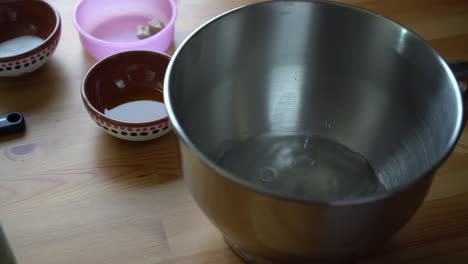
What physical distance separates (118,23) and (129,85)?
6.3 inches

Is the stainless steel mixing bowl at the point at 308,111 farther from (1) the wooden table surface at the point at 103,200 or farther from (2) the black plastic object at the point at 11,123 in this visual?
(2) the black plastic object at the point at 11,123

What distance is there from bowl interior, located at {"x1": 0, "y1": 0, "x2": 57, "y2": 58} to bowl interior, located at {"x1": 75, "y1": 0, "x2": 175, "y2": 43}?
0.17ft

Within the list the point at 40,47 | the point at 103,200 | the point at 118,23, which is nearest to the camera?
the point at 103,200

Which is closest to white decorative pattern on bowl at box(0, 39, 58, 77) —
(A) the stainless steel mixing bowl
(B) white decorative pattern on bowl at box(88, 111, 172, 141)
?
(B) white decorative pattern on bowl at box(88, 111, 172, 141)

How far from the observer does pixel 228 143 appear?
72 cm

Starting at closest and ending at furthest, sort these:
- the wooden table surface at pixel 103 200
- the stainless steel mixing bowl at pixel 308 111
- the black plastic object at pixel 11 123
Answer: the stainless steel mixing bowl at pixel 308 111, the wooden table surface at pixel 103 200, the black plastic object at pixel 11 123

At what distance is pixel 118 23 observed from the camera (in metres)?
0.90

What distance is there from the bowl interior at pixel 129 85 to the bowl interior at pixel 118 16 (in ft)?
0.31

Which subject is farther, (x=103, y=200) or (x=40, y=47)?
(x=40, y=47)

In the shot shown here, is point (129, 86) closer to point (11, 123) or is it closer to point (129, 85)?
point (129, 85)

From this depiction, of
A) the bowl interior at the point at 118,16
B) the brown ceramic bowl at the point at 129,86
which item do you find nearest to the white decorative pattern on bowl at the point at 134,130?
the brown ceramic bowl at the point at 129,86

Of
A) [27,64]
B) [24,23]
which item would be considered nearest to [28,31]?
[24,23]

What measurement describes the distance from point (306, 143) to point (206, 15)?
31 centimetres

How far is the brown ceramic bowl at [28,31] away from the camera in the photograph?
2.54ft
